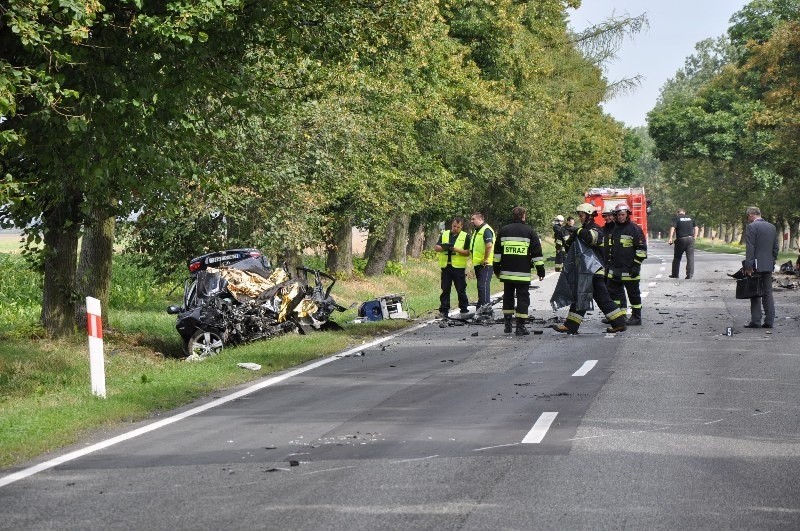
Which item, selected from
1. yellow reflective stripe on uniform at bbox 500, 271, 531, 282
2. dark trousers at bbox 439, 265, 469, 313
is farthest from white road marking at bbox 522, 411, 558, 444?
dark trousers at bbox 439, 265, 469, 313

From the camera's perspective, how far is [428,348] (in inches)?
687

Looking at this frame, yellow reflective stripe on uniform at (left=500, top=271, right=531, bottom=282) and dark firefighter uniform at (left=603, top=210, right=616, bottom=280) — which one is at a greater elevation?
dark firefighter uniform at (left=603, top=210, right=616, bottom=280)

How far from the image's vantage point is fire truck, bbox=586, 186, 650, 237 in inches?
1842

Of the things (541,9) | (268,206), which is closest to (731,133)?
(541,9)

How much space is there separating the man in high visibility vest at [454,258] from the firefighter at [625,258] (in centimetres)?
298

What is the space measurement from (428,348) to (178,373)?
4473 millimetres

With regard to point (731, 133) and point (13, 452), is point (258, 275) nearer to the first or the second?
point (13, 452)

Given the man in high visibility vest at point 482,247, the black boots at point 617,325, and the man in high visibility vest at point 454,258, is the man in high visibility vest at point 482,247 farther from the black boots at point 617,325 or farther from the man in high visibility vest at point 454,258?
the black boots at point 617,325

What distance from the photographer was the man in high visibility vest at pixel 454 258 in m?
22.4

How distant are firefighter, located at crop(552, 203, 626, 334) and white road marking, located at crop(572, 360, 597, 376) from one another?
13.4 ft

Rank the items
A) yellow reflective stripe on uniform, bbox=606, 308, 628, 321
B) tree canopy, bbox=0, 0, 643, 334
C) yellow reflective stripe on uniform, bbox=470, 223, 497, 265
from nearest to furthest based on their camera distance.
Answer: tree canopy, bbox=0, 0, 643, 334, yellow reflective stripe on uniform, bbox=606, 308, 628, 321, yellow reflective stripe on uniform, bbox=470, 223, 497, 265

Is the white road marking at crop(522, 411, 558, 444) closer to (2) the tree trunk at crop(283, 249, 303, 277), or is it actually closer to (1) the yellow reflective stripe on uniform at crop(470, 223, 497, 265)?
(1) the yellow reflective stripe on uniform at crop(470, 223, 497, 265)

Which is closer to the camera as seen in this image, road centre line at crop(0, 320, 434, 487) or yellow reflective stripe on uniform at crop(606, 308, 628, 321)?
road centre line at crop(0, 320, 434, 487)

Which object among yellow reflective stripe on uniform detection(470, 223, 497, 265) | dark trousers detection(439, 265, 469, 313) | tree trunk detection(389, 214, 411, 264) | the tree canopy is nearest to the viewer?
the tree canopy
